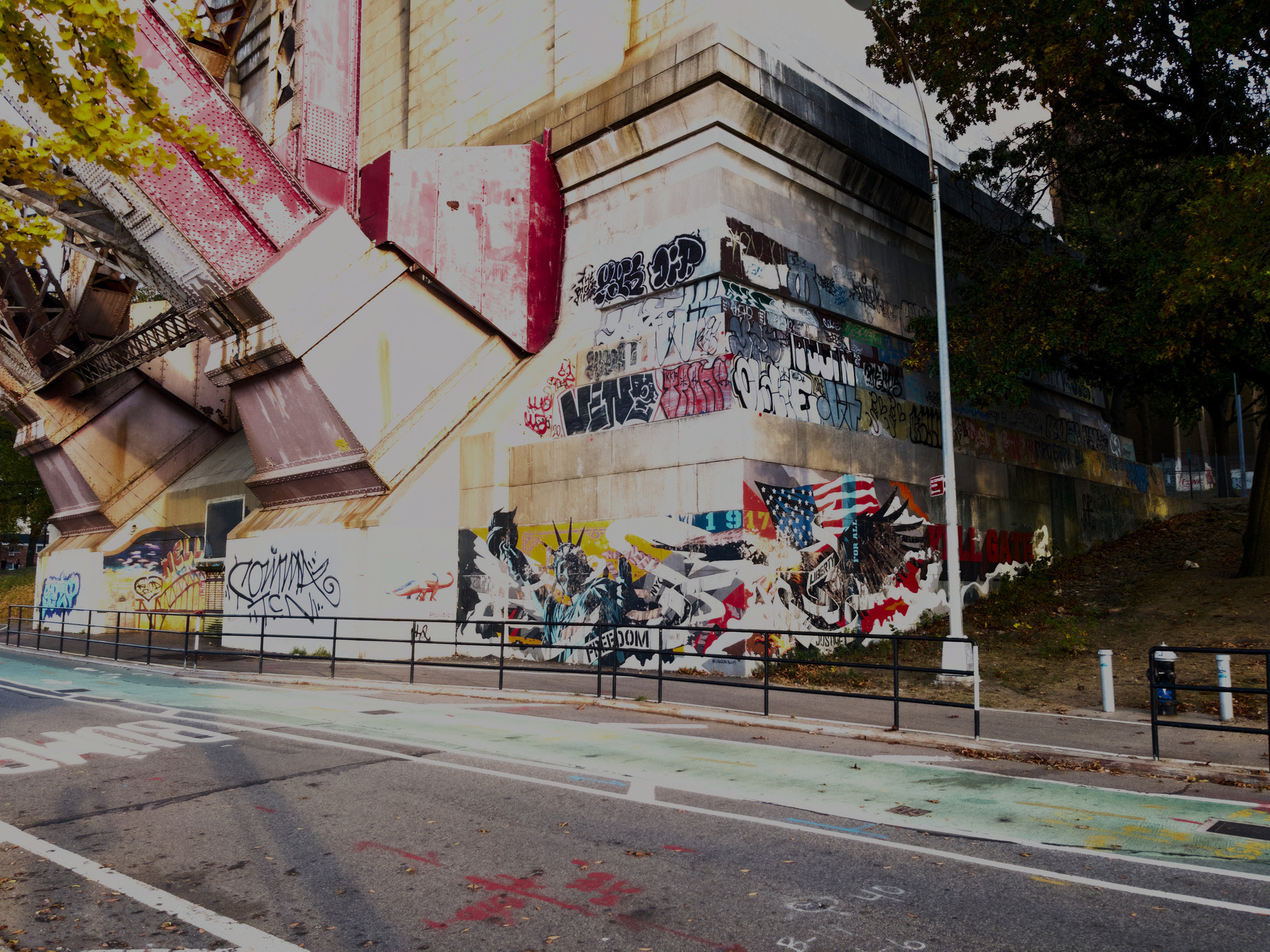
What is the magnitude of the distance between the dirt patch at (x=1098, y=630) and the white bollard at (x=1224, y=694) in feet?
0.80

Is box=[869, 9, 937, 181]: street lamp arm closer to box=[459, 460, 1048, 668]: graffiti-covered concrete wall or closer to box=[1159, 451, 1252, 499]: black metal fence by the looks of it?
box=[459, 460, 1048, 668]: graffiti-covered concrete wall

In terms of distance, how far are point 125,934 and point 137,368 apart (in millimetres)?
31854

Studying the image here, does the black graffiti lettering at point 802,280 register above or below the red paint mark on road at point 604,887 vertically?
above

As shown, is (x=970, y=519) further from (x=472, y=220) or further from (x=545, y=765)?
(x=545, y=765)

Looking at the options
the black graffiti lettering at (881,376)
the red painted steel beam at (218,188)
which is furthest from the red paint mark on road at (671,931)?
the red painted steel beam at (218,188)

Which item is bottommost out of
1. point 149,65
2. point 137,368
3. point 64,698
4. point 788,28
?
point 64,698

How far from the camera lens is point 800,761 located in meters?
8.88

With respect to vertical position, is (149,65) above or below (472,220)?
above

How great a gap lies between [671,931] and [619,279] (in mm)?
17046

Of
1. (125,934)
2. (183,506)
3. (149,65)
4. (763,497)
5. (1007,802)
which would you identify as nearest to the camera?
(125,934)

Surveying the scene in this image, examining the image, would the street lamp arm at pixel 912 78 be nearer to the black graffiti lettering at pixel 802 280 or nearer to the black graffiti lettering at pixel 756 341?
the black graffiti lettering at pixel 802 280

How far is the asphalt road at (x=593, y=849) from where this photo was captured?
4.46 m

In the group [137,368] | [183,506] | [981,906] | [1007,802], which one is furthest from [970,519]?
[137,368]

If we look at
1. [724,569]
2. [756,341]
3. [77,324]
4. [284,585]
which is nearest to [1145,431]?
[756,341]
